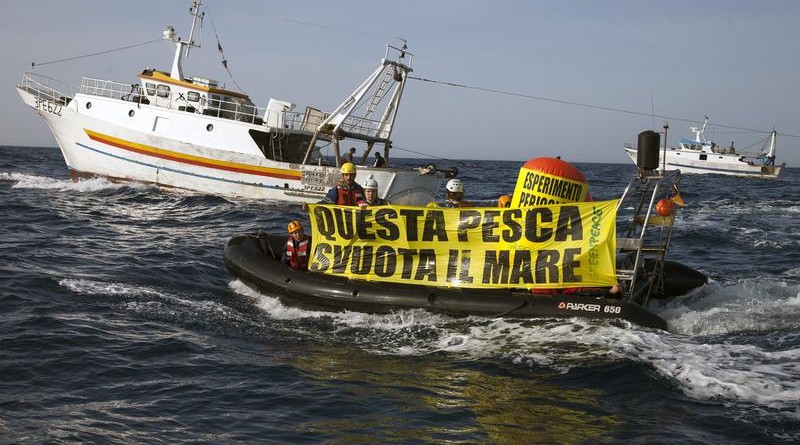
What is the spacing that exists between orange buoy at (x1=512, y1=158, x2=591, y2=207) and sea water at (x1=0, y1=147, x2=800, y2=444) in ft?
5.79

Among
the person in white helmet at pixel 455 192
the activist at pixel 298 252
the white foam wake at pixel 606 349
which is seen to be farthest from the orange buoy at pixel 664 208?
the activist at pixel 298 252

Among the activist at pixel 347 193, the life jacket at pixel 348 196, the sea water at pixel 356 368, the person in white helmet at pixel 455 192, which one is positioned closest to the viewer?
the sea water at pixel 356 368

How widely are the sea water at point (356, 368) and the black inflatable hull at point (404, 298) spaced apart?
16 centimetres

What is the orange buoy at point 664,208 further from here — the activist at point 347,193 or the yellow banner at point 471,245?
the activist at point 347,193

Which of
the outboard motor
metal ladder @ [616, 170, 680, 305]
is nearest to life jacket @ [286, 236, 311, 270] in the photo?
metal ladder @ [616, 170, 680, 305]

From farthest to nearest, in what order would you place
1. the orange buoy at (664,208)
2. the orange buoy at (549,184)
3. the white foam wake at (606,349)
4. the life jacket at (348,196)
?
the life jacket at (348,196) → the orange buoy at (549,184) → the orange buoy at (664,208) → the white foam wake at (606,349)

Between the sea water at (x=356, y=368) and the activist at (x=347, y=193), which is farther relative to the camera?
the activist at (x=347, y=193)

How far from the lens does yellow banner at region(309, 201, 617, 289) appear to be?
34.1ft

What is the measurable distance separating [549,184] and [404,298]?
2594 millimetres

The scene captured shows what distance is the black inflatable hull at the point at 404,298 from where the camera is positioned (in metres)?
10.3

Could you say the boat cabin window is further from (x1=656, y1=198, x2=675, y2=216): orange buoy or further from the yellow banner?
(x1=656, y1=198, x2=675, y2=216): orange buoy

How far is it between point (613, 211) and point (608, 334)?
5.16ft

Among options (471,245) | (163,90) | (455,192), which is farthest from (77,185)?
(471,245)

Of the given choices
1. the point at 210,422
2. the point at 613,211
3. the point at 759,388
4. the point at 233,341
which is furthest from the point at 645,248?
the point at 210,422
